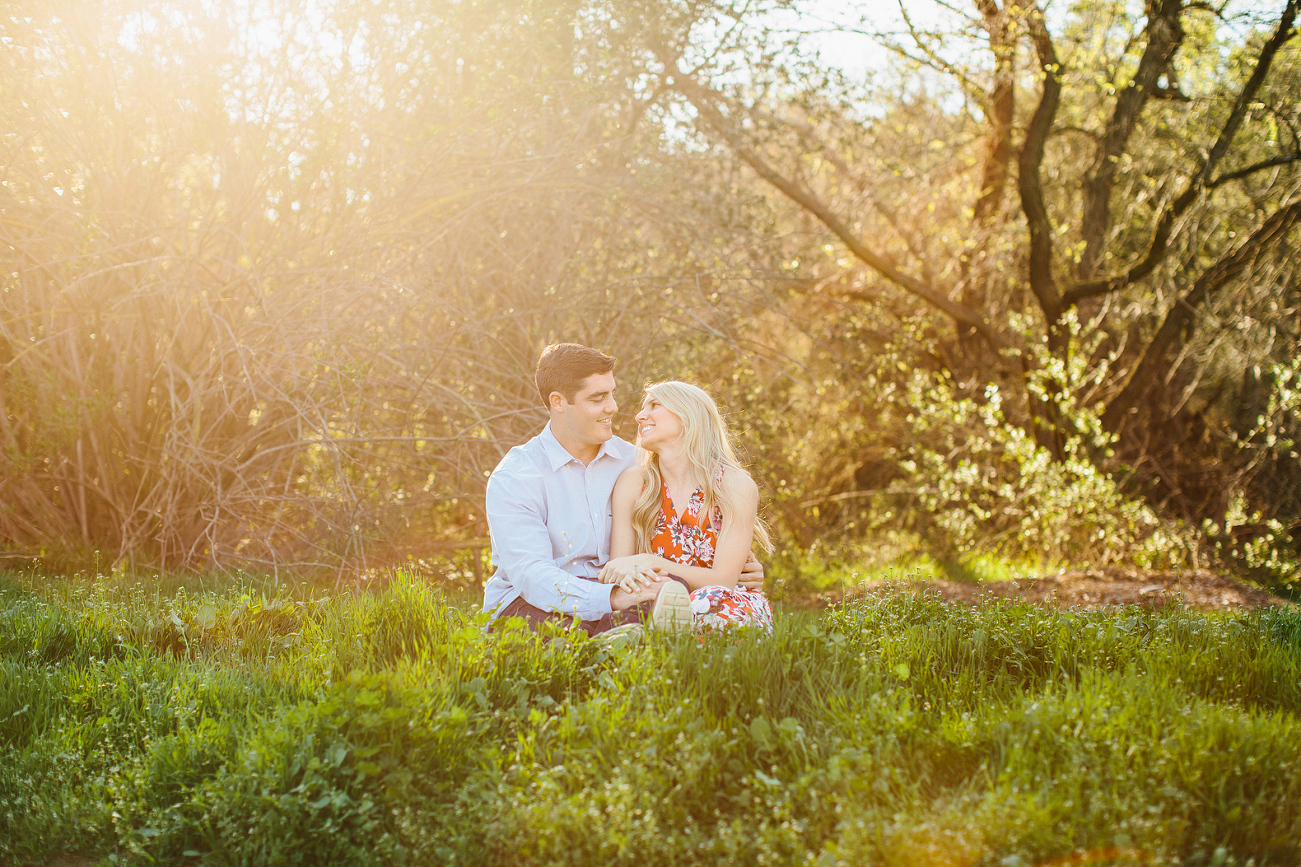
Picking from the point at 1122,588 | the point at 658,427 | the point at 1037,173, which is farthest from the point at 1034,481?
the point at 658,427

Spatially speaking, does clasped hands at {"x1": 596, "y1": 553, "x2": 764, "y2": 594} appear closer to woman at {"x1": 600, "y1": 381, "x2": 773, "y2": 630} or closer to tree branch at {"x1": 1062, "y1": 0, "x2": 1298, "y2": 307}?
woman at {"x1": 600, "y1": 381, "x2": 773, "y2": 630}

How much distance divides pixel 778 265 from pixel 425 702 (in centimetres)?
527

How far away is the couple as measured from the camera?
12.8ft

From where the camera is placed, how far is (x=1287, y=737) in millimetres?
2717

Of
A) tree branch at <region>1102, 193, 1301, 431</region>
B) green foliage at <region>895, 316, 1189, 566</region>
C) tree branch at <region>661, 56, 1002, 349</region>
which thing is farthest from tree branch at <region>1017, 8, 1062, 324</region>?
tree branch at <region>1102, 193, 1301, 431</region>

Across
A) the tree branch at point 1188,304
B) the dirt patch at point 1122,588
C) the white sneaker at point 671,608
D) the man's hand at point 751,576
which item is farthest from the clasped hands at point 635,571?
the tree branch at point 1188,304

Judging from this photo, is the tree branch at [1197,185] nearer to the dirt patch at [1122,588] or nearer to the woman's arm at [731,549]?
the dirt patch at [1122,588]

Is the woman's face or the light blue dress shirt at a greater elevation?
the woman's face

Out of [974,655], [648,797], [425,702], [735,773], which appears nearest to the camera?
[648,797]

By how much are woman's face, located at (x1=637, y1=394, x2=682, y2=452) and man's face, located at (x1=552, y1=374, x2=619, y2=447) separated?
154 millimetres

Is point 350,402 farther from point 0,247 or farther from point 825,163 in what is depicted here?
point 825,163

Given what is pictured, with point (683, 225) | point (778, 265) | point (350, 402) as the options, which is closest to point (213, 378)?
point (350, 402)

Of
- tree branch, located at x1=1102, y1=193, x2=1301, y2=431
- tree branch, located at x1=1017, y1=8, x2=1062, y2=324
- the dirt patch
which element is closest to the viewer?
the dirt patch

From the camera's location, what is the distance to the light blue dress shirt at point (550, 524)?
3.89 metres
